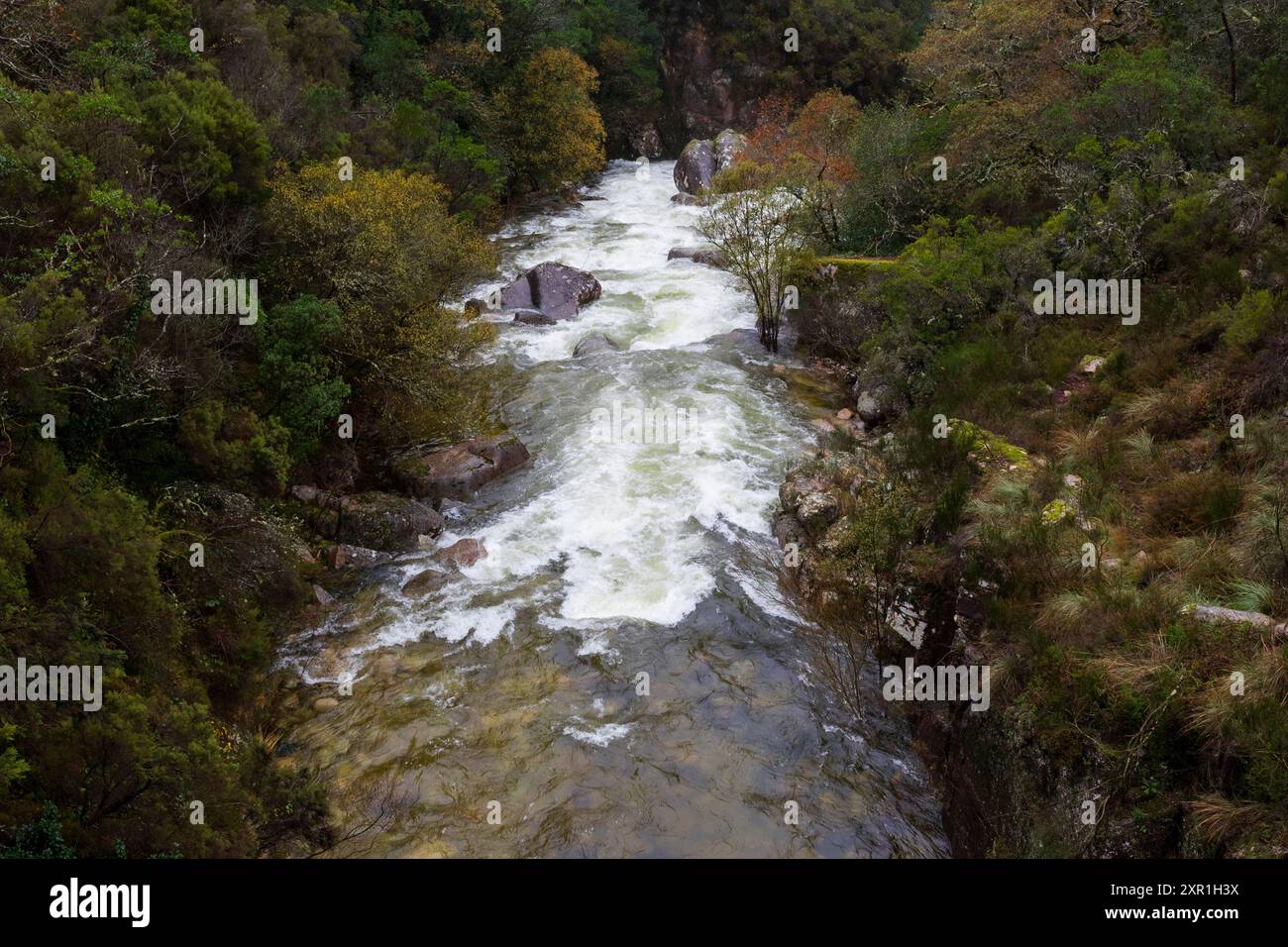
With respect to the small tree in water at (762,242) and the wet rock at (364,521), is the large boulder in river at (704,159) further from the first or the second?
the wet rock at (364,521)

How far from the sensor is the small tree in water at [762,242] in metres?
20.1

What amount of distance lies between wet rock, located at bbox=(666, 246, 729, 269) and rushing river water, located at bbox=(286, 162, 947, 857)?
9.62 m

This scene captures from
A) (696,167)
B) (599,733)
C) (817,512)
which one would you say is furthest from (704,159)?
(599,733)

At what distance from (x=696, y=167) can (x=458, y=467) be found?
87.0ft

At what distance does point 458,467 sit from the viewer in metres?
15.3

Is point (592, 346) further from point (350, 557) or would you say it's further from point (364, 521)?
point (350, 557)

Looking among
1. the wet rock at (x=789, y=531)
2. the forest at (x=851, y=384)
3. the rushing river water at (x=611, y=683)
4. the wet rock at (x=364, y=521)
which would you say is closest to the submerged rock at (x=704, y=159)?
the forest at (x=851, y=384)

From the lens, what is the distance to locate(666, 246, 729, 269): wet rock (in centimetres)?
2617

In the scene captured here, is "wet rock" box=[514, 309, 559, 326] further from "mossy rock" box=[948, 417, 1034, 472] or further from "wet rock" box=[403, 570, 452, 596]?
"mossy rock" box=[948, 417, 1034, 472]

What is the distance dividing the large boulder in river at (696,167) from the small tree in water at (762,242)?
1616 cm

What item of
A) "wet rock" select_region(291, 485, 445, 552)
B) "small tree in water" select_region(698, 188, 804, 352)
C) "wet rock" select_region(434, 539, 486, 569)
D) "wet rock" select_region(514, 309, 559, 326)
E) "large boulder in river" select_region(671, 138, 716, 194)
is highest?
"large boulder in river" select_region(671, 138, 716, 194)

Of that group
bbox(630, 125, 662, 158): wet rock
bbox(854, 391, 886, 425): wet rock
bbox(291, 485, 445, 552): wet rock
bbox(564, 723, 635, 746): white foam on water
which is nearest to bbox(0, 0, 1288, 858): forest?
bbox(854, 391, 886, 425): wet rock

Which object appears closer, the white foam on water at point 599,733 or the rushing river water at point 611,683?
the rushing river water at point 611,683
